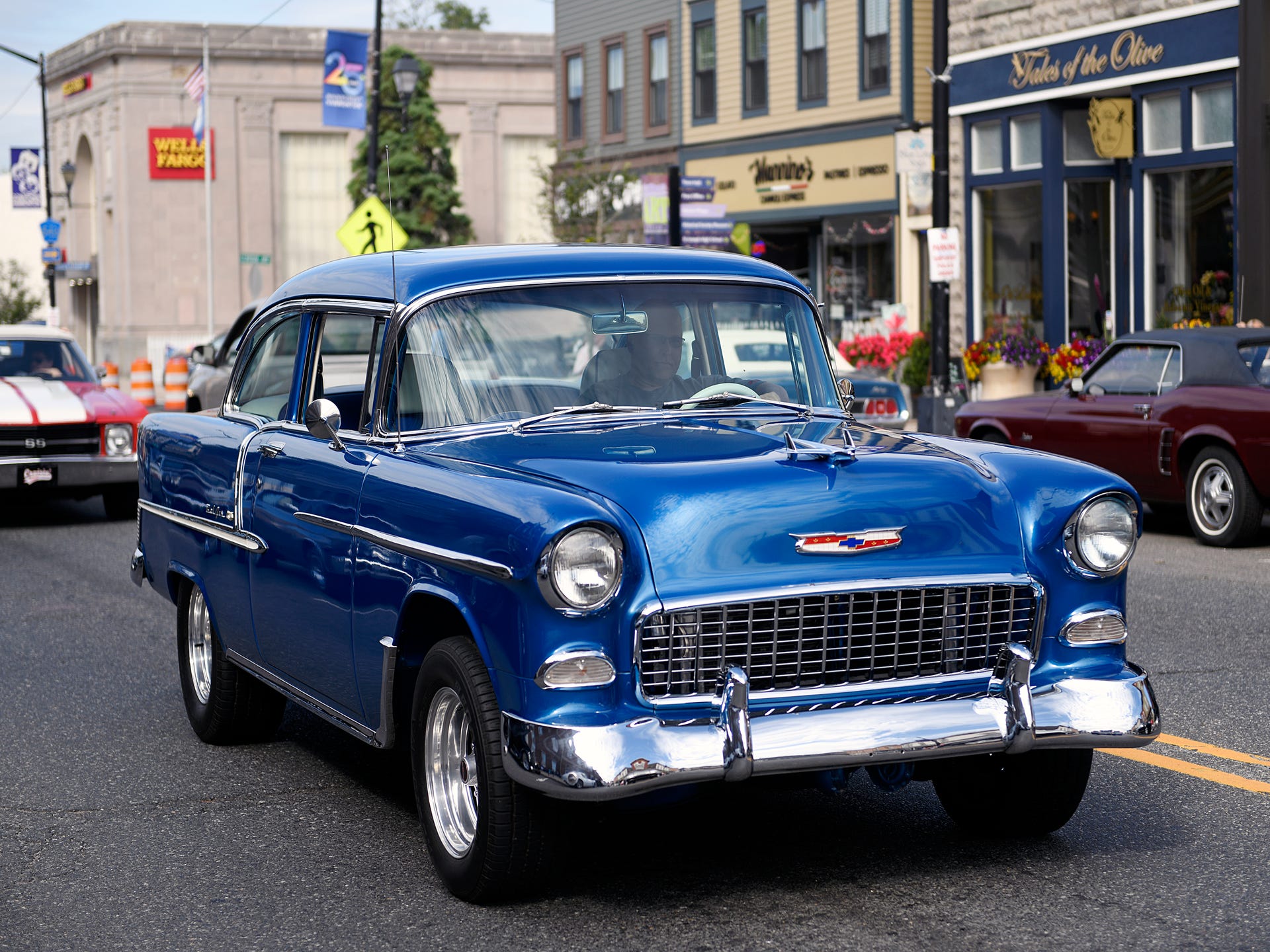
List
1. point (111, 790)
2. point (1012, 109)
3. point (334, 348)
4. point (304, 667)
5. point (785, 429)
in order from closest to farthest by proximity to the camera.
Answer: point (785, 429) < point (304, 667) < point (111, 790) < point (334, 348) < point (1012, 109)

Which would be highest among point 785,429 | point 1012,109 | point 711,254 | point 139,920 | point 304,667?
point 1012,109

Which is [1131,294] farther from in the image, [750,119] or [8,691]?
[8,691]

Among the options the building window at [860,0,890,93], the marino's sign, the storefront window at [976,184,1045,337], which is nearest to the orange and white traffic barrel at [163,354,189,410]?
the building window at [860,0,890,93]

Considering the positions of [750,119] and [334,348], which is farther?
[750,119]

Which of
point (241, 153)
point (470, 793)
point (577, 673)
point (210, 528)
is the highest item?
point (241, 153)

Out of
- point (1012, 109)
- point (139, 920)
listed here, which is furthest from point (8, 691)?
point (1012, 109)

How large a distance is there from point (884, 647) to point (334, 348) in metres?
3.90

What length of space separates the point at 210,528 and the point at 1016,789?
3166mm

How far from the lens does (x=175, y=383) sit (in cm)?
2984

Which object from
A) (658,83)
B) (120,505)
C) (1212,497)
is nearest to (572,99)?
(658,83)

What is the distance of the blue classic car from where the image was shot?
4.34 m

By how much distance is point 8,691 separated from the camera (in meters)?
8.16

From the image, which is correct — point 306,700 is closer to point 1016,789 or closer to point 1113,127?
point 1016,789

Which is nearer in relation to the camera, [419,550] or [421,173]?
[419,550]
